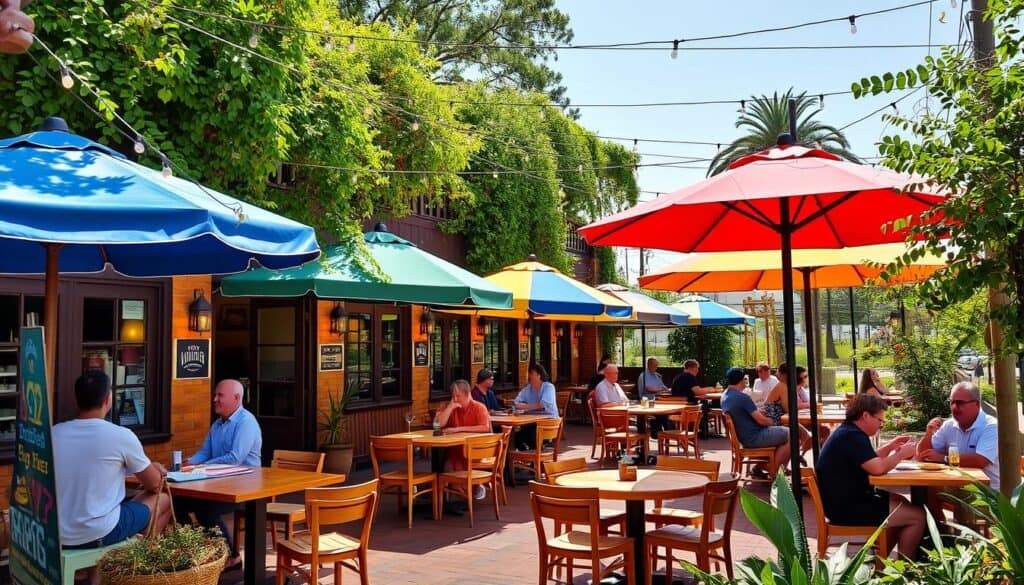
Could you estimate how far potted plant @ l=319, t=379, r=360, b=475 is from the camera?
1071 cm

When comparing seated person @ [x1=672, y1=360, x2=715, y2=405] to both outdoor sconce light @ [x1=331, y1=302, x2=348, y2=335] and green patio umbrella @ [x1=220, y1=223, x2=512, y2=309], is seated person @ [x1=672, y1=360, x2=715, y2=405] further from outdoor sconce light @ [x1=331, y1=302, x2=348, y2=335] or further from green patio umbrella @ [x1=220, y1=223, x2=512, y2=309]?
green patio umbrella @ [x1=220, y1=223, x2=512, y2=309]

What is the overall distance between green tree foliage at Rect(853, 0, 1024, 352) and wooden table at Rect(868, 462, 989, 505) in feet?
9.16

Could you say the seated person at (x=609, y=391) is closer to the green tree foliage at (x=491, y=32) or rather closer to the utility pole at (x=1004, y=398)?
the utility pole at (x=1004, y=398)

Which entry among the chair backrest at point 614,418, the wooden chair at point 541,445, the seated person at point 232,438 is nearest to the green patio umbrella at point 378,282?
the wooden chair at point 541,445

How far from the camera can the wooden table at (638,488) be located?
17.5 feet

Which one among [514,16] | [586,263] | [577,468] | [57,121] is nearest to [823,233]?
[577,468]

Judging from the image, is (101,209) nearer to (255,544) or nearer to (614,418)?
(255,544)

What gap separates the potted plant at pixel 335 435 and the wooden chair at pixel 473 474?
2571mm

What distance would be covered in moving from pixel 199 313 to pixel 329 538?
415 centimetres

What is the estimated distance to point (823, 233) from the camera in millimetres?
6289

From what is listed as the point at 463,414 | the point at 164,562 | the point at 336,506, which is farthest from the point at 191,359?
the point at 164,562

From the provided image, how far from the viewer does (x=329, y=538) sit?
5586 millimetres

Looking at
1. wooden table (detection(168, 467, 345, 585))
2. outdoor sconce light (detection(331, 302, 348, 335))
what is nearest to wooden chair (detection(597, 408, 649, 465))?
outdoor sconce light (detection(331, 302, 348, 335))

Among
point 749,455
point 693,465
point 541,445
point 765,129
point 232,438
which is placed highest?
point 765,129
